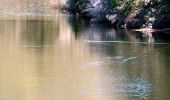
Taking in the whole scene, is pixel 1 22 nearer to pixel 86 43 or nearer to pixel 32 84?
pixel 86 43

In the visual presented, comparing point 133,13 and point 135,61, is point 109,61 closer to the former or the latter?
point 135,61

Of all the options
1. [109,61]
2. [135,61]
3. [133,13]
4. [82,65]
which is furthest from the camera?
[133,13]

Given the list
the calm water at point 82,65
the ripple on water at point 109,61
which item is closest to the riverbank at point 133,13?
the calm water at point 82,65

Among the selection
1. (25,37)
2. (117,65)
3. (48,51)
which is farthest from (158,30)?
(117,65)

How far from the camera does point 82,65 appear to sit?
33.8m

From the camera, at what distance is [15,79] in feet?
96.4

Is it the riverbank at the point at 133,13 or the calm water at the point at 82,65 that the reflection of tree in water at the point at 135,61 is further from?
the riverbank at the point at 133,13

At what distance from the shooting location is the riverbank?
54688mm

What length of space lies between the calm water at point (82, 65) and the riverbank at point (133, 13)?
274cm

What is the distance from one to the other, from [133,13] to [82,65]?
25349 mm

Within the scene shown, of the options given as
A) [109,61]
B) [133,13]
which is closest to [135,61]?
[109,61]

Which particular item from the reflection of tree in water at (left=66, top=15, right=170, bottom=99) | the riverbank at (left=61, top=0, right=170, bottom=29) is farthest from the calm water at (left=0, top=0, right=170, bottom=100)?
the riverbank at (left=61, top=0, right=170, bottom=29)

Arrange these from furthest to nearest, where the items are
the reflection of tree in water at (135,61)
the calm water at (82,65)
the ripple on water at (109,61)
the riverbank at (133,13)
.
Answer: the riverbank at (133,13) < the ripple on water at (109,61) < the reflection of tree in water at (135,61) < the calm water at (82,65)

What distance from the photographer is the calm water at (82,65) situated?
2602cm
